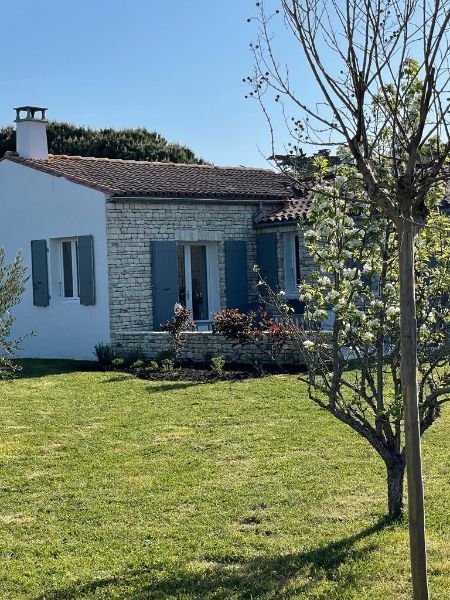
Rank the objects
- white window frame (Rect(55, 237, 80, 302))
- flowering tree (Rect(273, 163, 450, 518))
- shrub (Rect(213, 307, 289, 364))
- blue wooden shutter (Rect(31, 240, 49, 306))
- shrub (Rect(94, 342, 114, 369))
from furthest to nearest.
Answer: blue wooden shutter (Rect(31, 240, 49, 306))
white window frame (Rect(55, 237, 80, 302))
shrub (Rect(94, 342, 114, 369))
shrub (Rect(213, 307, 289, 364))
flowering tree (Rect(273, 163, 450, 518))

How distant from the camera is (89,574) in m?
6.26

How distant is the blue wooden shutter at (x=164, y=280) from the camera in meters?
19.3

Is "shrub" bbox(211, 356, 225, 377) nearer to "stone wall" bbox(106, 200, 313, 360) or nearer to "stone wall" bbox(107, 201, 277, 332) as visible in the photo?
"stone wall" bbox(106, 200, 313, 360)

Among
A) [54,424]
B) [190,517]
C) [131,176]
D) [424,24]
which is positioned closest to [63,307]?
[131,176]

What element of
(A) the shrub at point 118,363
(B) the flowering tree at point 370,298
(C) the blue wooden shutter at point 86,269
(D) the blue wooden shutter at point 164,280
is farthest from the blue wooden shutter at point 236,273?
(B) the flowering tree at point 370,298

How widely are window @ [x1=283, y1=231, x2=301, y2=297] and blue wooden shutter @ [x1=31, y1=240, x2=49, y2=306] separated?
5327mm

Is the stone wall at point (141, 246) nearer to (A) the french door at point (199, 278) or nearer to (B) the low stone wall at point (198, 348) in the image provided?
(B) the low stone wall at point (198, 348)

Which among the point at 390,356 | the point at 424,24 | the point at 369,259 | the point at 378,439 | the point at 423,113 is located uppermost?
the point at 424,24

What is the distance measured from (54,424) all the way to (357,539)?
5951 mm

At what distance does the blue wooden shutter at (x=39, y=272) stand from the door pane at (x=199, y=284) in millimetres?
3245

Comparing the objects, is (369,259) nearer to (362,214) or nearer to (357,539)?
(362,214)

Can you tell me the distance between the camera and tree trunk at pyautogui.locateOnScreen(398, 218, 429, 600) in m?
4.71

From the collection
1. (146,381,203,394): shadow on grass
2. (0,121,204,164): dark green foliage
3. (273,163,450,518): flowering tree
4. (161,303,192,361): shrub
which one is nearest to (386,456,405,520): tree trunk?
(273,163,450,518): flowering tree

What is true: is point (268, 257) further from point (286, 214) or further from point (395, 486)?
point (395, 486)
